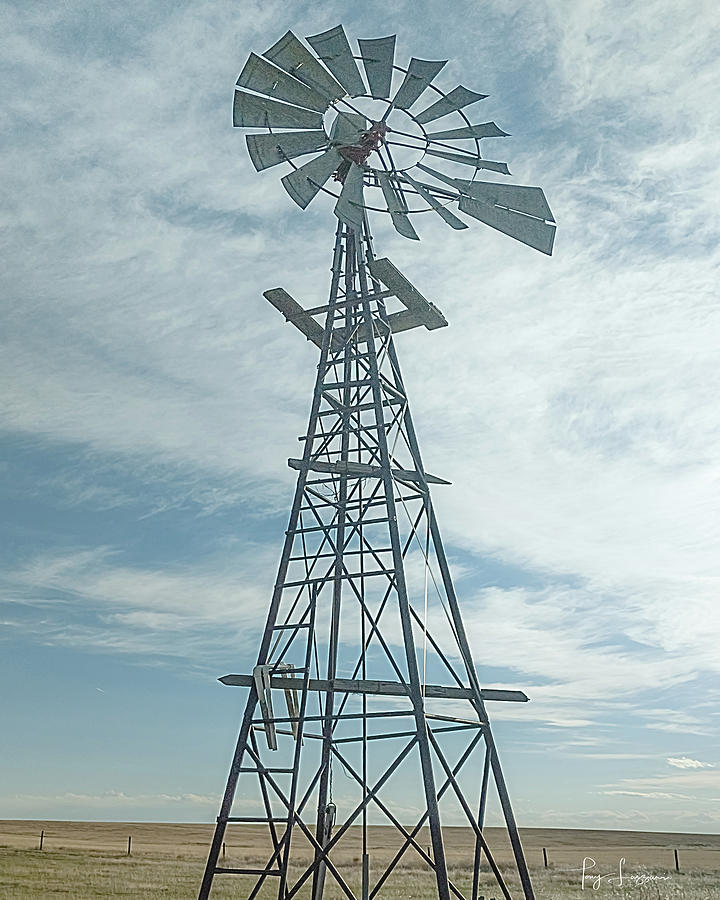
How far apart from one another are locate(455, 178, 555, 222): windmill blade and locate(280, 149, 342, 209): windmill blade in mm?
1946

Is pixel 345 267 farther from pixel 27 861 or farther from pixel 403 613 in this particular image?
pixel 27 861

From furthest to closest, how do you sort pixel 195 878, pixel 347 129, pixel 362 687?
pixel 195 878
pixel 347 129
pixel 362 687

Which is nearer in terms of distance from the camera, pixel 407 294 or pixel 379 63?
pixel 379 63

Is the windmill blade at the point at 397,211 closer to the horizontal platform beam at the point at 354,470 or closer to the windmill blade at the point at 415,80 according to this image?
the windmill blade at the point at 415,80

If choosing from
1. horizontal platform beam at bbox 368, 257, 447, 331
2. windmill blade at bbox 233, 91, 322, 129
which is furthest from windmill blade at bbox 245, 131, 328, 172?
horizontal platform beam at bbox 368, 257, 447, 331

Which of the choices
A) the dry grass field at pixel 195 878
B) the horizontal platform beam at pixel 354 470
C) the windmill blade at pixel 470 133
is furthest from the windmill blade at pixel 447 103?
the dry grass field at pixel 195 878

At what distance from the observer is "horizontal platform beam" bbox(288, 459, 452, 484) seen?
47.5 ft

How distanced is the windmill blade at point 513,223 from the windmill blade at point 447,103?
1.32 meters

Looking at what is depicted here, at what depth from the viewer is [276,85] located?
14.4 metres

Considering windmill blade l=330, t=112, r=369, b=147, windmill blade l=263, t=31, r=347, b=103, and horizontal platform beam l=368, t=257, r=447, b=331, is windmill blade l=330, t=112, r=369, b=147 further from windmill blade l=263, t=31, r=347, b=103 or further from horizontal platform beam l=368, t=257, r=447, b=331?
horizontal platform beam l=368, t=257, r=447, b=331

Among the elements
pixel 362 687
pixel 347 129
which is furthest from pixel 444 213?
pixel 362 687

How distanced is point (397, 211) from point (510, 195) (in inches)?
73.1

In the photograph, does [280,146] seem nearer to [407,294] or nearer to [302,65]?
[302,65]

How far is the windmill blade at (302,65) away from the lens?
1419 cm
